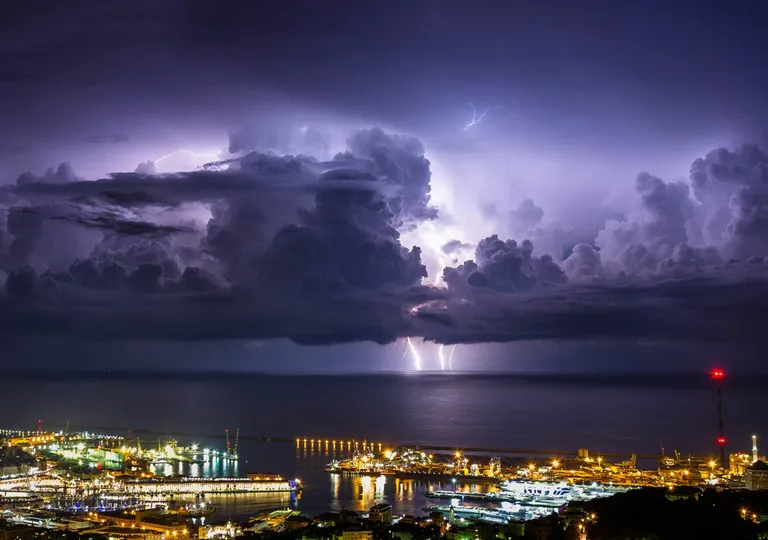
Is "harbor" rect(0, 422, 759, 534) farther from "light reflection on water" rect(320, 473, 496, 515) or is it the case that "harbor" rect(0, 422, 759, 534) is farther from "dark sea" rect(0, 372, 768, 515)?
"dark sea" rect(0, 372, 768, 515)

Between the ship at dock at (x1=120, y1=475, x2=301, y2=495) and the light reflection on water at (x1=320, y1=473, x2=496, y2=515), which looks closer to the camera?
the light reflection on water at (x1=320, y1=473, x2=496, y2=515)

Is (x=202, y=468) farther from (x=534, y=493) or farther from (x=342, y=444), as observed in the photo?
(x=534, y=493)

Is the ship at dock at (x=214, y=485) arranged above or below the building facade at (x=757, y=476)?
below

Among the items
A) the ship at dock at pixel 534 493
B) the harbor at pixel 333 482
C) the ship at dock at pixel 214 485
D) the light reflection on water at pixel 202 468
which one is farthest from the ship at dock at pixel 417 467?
the ship at dock at pixel 214 485

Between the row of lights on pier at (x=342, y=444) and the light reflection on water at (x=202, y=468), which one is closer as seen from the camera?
the light reflection on water at (x=202, y=468)


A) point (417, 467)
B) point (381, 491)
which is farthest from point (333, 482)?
point (417, 467)

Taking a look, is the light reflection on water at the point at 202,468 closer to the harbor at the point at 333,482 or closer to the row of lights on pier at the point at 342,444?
the harbor at the point at 333,482

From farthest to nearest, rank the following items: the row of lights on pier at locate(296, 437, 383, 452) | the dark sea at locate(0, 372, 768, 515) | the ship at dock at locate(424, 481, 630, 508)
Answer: the row of lights on pier at locate(296, 437, 383, 452) → the dark sea at locate(0, 372, 768, 515) → the ship at dock at locate(424, 481, 630, 508)

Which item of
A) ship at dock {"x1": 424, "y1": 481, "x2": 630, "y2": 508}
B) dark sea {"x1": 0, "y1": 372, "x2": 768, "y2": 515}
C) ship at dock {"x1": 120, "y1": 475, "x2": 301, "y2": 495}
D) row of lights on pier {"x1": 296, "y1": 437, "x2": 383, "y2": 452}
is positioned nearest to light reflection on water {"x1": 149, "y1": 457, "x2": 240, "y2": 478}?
dark sea {"x1": 0, "y1": 372, "x2": 768, "y2": 515}
